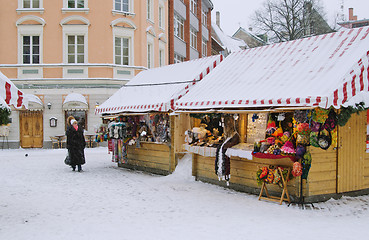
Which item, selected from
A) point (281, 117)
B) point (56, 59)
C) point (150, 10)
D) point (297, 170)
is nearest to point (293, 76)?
point (281, 117)

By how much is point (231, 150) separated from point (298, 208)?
2.18 metres

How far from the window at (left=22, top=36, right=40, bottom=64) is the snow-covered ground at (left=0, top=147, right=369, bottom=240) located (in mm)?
13057

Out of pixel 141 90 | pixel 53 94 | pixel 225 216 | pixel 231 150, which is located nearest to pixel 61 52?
pixel 53 94

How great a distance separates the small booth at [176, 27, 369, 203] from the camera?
25.5 feet

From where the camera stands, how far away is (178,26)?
102 ft

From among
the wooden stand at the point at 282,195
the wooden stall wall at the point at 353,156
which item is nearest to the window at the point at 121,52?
the wooden stand at the point at 282,195

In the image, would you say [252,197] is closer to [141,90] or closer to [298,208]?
[298,208]

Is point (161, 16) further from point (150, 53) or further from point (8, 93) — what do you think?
point (8, 93)

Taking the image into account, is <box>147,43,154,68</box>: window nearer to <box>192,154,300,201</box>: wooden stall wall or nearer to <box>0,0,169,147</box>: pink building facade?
<box>0,0,169,147</box>: pink building facade

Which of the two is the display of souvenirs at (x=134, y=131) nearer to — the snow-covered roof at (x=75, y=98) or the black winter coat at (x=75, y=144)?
the black winter coat at (x=75, y=144)

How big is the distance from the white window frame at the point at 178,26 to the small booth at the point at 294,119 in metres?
20.3

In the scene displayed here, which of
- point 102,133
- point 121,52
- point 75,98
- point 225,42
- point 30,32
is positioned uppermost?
point 225,42

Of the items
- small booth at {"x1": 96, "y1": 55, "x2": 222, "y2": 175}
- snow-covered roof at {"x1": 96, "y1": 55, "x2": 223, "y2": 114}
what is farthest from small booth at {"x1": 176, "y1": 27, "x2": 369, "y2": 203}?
small booth at {"x1": 96, "y1": 55, "x2": 222, "y2": 175}

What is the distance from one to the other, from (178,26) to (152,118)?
63.7ft
